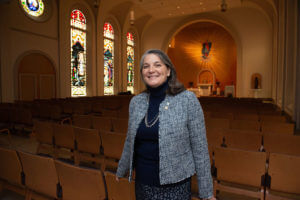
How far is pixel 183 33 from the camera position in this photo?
2088cm

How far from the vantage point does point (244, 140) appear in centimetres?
275

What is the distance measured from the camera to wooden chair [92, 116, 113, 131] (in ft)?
12.8

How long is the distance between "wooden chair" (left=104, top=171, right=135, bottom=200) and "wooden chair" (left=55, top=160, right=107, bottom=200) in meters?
0.06

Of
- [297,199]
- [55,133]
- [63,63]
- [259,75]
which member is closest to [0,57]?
[63,63]

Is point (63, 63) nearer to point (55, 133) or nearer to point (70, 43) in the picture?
point (70, 43)

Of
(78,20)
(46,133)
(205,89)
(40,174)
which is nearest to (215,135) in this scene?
(40,174)

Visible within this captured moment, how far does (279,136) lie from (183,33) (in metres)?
19.8

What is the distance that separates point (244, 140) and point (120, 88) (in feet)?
42.7

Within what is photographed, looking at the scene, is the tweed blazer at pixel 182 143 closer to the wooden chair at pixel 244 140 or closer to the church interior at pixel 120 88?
the church interior at pixel 120 88

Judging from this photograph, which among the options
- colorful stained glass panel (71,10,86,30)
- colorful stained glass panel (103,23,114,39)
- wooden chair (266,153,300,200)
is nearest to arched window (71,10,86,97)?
colorful stained glass panel (71,10,86,30)

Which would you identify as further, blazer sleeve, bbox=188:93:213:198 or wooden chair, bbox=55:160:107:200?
wooden chair, bbox=55:160:107:200

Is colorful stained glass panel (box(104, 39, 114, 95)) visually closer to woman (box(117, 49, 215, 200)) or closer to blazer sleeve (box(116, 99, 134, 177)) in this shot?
blazer sleeve (box(116, 99, 134, 177))

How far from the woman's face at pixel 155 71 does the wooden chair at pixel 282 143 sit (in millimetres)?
2041

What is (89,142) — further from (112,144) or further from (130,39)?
(130,39)
